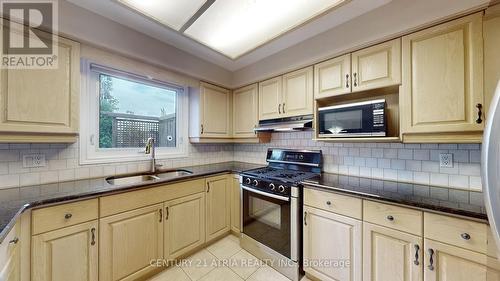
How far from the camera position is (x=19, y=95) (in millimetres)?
1253

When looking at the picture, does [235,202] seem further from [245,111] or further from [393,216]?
[393,216]

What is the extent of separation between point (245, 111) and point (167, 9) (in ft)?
4.76

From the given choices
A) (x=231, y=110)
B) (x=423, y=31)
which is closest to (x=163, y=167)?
(x=231, y=110)

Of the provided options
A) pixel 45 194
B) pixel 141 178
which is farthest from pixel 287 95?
pixel 45 194

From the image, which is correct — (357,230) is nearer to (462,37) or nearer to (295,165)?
(295,165)

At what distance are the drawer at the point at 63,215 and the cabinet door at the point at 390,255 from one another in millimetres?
1989

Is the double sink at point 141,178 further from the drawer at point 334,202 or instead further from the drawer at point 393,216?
the drawer at point 393,216

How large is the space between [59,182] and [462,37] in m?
3.23

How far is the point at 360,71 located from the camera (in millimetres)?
1616

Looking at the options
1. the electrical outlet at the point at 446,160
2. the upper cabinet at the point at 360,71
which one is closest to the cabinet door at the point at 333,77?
the upper cabinet at the point at 360,71

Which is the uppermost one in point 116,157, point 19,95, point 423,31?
point 423,31

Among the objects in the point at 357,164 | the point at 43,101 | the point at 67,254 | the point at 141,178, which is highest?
the point at 43,101

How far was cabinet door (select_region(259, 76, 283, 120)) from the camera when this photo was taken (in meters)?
2.24

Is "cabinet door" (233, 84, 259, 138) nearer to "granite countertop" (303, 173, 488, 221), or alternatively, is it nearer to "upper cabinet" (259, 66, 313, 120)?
"upper cabinet" (259, 66, 313, 120)
